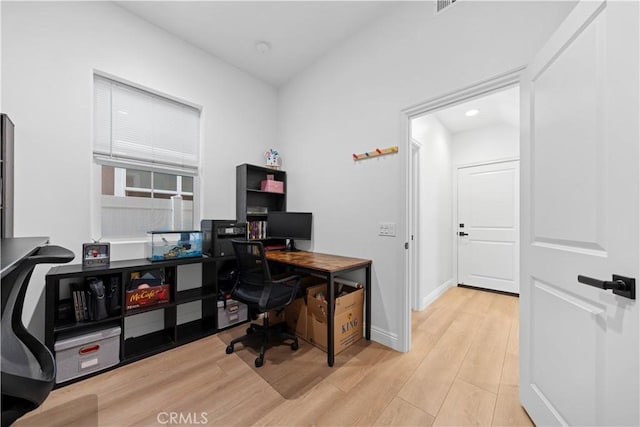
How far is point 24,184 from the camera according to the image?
176cm

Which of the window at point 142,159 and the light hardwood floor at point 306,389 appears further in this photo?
the window at point 142,159

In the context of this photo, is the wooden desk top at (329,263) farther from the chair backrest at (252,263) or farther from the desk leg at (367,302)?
the chair backrest at (252,263)

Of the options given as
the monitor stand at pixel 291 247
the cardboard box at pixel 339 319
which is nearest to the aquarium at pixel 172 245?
the monitor stand at pixel 291 247

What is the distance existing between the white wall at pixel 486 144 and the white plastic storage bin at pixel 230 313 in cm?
407

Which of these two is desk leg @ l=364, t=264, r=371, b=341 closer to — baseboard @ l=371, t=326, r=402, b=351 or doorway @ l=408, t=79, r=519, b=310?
baseboard @ l=371, t=326, r=402, b=351

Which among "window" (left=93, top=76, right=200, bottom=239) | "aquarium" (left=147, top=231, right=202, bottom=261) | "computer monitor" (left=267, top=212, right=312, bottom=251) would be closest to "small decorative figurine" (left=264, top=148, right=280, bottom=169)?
"computer monitor" (left=267, top=212, right=312, bottom=251)

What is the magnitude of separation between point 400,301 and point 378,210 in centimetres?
83

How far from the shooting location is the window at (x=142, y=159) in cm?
219

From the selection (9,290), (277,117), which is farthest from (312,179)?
(9,290)

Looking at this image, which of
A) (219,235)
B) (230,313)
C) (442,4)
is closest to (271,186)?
(219,235)

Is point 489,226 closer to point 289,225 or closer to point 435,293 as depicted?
point 435,293

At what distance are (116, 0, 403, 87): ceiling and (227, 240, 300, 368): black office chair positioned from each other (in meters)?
2.13

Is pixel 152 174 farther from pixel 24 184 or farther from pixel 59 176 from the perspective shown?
pixel 24 184

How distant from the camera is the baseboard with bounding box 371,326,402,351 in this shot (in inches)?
83.4
